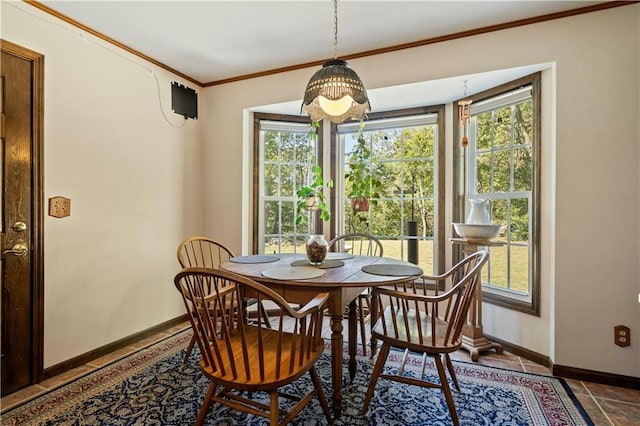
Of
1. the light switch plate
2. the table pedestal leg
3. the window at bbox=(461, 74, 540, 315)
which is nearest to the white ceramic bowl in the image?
the window at bbox=(461, 74, 540, 315)

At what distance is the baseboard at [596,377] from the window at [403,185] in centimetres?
120

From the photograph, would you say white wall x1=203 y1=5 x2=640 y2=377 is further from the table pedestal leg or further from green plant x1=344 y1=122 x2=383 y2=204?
the table pedestal leg

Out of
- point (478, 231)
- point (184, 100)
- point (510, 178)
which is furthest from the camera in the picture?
point (184, 100)

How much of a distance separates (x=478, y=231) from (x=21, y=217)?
121 inches

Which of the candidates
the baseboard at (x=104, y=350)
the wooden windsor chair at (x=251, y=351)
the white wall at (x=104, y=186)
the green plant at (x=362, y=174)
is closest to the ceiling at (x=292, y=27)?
the white wall at (x=104, y=186)

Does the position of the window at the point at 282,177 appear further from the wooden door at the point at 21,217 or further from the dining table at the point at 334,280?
the wooden door at the point at 21,217

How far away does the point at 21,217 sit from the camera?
206 cm

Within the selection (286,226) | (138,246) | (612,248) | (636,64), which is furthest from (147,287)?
(636,64)

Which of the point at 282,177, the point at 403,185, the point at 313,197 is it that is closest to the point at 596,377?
the point at 403,185

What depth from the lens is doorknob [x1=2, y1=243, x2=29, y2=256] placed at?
201cm

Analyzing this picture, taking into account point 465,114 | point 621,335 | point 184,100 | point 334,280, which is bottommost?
point 621,335

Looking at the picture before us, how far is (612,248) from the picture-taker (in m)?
2.08

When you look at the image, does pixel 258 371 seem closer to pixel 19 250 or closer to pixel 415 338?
pixel 415 338

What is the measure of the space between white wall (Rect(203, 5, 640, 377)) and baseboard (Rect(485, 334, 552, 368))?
0.16 feet
